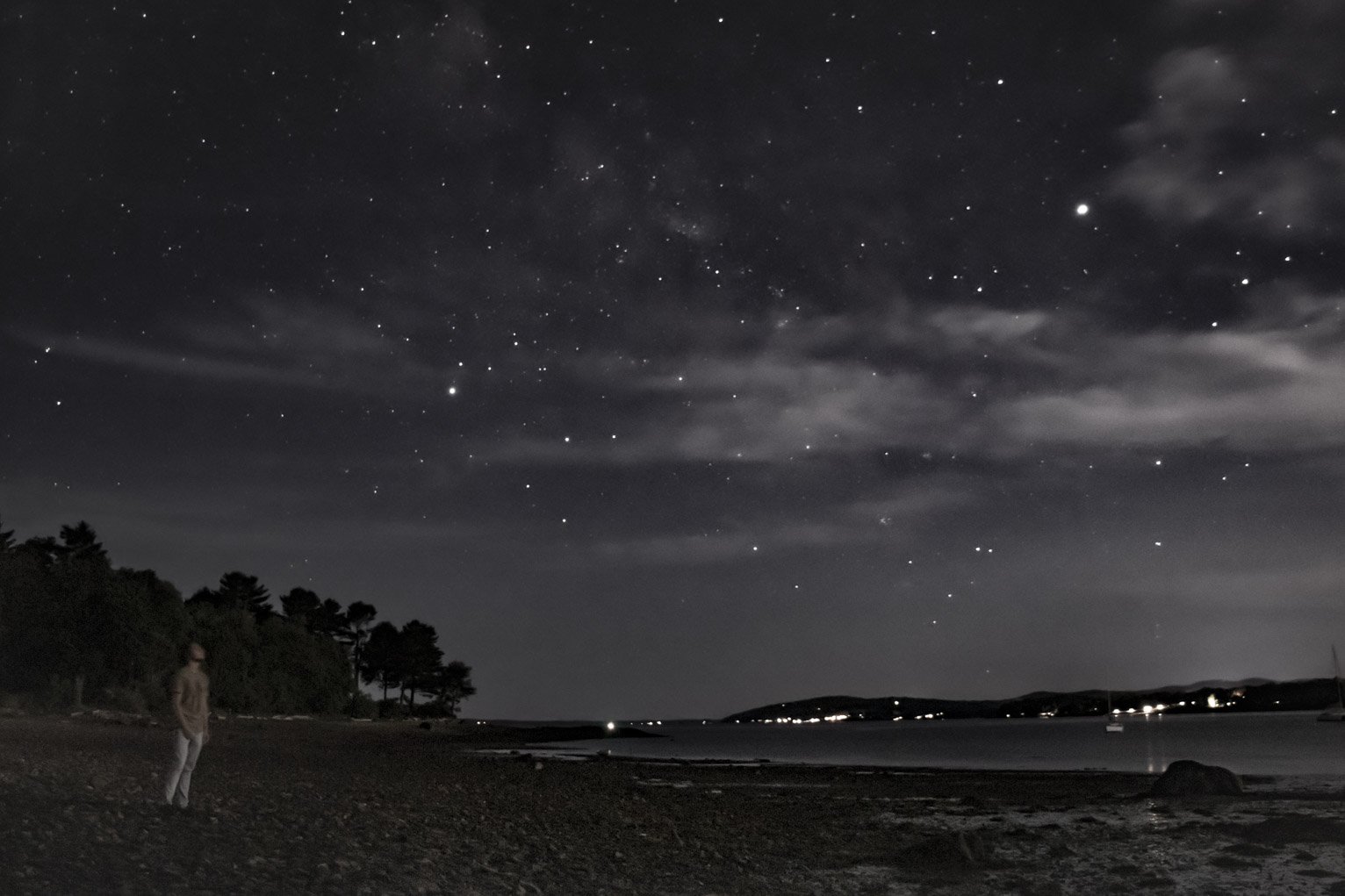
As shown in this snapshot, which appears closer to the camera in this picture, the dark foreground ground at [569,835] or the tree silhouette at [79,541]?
the dark foreground ground at [569,835]

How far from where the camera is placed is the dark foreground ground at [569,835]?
1080cm

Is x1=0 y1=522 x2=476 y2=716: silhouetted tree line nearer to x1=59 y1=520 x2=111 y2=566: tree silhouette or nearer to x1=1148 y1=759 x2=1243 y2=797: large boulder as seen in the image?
x1=59 y1=520 x2=111 y2=566: tree silhouette

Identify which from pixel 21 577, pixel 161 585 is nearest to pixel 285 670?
pixel 161 585

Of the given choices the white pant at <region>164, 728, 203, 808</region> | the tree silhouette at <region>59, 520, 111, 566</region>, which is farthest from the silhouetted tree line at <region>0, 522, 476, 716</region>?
the white pant at <region>164, 728, 203, 808</region>

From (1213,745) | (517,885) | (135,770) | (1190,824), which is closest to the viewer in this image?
(517,885)

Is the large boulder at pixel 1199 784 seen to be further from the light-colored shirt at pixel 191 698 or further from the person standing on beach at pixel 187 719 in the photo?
the light-colored shirt at pixel 191 698

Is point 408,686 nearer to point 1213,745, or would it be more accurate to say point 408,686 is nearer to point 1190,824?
point 1213,745

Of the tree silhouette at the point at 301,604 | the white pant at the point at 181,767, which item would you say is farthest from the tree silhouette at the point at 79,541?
the white pant at the point at 181,767

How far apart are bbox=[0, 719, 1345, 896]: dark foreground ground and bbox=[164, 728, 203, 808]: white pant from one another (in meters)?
0.23

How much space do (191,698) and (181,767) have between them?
37.2 inches

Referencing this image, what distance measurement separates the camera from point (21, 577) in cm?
5294

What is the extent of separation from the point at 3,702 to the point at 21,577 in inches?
346

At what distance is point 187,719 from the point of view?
12812 mm

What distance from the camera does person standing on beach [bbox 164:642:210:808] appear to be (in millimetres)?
12797
